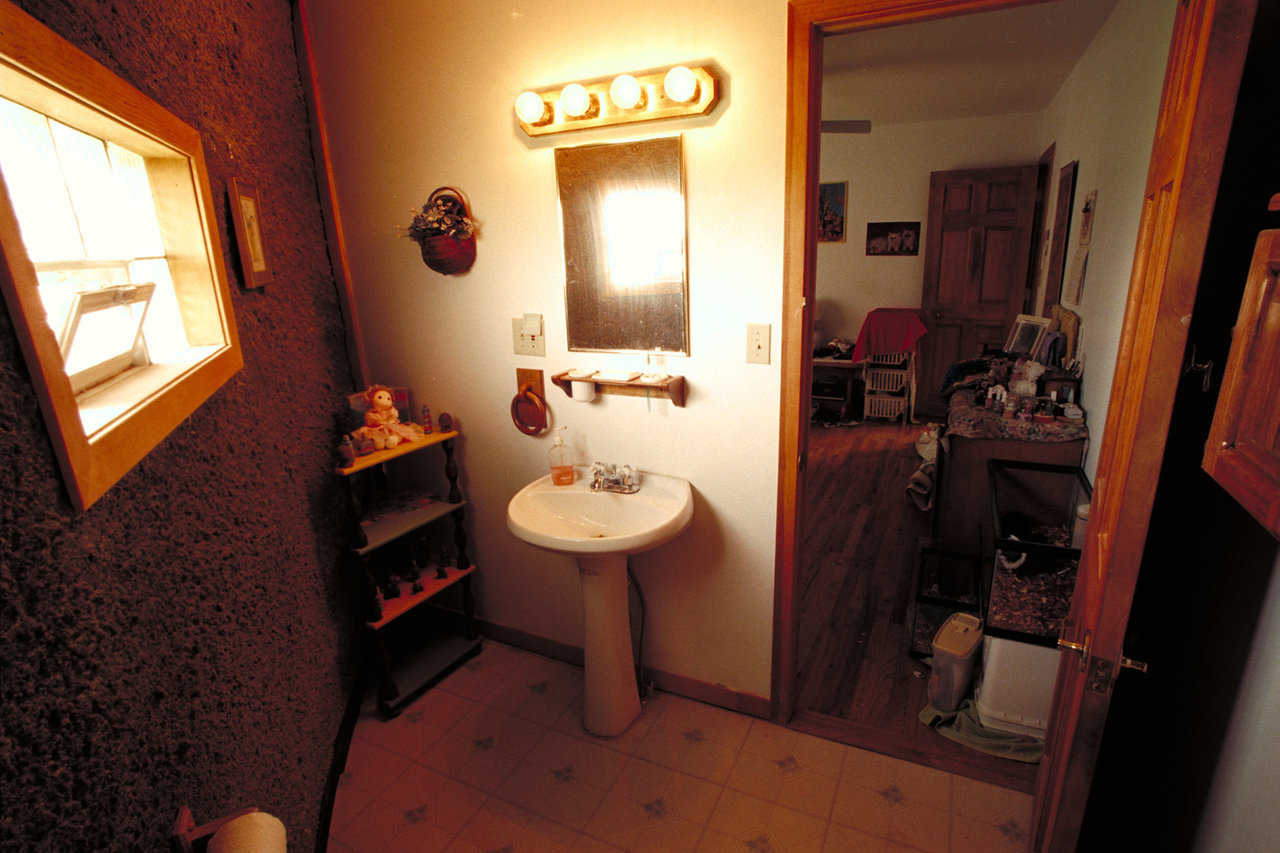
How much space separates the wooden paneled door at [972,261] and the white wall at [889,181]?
0.54 feet

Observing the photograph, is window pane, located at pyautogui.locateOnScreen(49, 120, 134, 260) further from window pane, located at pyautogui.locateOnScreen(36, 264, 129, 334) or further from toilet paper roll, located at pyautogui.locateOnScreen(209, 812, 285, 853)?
toilet paper roll, located at pyautogui.locateOnScreen(209, 812, 285, 853)

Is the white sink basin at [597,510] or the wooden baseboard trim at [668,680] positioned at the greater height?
the white sink basin at [597,510]

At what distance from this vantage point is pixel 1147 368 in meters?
0.92

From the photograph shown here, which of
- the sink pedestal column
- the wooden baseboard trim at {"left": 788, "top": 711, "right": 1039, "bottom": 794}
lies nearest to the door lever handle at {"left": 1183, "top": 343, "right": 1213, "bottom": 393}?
the wooden baseboard trim at {"left": 788, "top": 711, "right": 1039, "bottom": 794}

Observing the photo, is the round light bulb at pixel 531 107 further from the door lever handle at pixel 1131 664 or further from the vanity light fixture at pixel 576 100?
the door lever handle at pixel 1131 664

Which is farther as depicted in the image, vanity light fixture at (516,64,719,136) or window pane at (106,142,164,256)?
vanity light fixture at (516,64,719,136)

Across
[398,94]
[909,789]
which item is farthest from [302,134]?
[909,789]

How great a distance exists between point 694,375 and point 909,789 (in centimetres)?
143

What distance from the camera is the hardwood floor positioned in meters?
2.01

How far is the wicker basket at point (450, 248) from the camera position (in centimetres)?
209

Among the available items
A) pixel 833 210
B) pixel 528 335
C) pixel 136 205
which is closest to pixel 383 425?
pixel 528 335

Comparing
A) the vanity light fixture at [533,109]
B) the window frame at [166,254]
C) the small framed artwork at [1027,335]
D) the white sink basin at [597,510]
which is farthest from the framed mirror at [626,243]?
the small framed artwork at [1027,335]

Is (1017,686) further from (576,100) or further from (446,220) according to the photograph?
(446,220)

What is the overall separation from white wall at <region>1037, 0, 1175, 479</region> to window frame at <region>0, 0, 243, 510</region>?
2473mm
